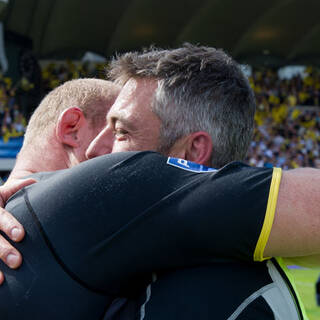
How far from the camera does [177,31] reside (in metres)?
20.7

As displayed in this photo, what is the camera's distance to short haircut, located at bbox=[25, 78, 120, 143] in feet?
6.71

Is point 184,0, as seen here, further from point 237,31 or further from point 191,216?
point 191,216

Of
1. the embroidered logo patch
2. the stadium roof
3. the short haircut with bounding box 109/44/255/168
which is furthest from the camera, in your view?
the stadium roof

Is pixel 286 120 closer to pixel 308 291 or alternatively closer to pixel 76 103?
pixel 308 291

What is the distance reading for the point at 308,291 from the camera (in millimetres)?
8336

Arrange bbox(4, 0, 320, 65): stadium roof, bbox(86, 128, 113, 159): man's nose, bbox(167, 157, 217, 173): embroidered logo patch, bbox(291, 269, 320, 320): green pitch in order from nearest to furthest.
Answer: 1. bbox(167, 157, 217, 173): embroidered logo patch
2. bbox(86, 128, 113, 159): man's nose
3. bbox(291, 269, 320, 320): green pitch
4. bbox(4, 0, 320, 65): stadium roof

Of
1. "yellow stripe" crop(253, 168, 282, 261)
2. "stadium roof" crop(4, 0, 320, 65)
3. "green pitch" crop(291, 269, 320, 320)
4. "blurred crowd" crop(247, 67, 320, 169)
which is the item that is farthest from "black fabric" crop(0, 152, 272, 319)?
"stadium roof" crop(4, 0, 320, 65)

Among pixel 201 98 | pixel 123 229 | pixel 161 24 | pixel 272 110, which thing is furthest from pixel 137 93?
pixel 272 110

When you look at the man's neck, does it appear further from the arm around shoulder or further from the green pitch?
the green pitch

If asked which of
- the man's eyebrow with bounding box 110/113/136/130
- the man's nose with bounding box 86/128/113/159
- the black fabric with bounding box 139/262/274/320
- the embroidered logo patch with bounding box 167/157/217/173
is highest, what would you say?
the man's eyebrow with bounding box 110/113/136/130

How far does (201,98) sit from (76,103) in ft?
1.98

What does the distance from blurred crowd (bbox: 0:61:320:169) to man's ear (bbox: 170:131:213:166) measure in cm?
1363

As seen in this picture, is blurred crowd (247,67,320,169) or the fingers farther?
blurred crowd (247,67,320,169)

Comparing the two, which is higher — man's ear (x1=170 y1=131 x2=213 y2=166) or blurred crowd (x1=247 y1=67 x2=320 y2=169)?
man's ear (x1=170 y1=131 x2=213 y2=166)
